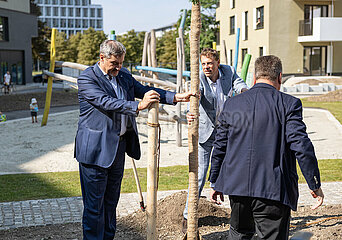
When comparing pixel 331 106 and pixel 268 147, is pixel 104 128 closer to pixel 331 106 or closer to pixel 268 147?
pixel 268 147

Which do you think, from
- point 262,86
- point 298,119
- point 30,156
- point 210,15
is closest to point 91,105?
point 262,86

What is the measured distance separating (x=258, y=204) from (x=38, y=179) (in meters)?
5.94

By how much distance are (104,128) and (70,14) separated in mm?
132224

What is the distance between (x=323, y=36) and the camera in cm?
3466

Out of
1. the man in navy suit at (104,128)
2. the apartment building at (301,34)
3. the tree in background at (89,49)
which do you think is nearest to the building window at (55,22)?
the tree in background at (89,49)

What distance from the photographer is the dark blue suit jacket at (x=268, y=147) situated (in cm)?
328

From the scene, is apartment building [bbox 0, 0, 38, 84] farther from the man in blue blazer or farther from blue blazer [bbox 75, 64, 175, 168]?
the man in blue blazer

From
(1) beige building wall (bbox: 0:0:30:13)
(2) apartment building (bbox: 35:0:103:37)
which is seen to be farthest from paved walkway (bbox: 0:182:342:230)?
(2) apartment building (bbox: 35:0:103:37)

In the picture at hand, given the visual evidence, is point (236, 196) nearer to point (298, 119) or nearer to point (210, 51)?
point (298, 119)

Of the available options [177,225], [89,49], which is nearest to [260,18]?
[89,49]

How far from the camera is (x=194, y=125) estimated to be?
13.7ft

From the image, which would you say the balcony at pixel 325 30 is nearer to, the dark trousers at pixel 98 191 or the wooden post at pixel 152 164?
the dark trousers at pixel 98 191

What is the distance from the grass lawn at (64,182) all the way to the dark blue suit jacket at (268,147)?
406 cm

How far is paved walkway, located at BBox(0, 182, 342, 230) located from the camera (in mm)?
5789
